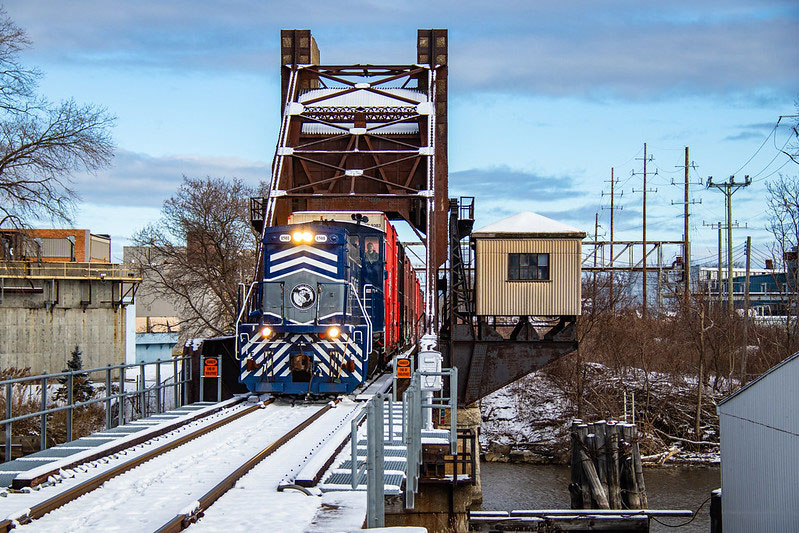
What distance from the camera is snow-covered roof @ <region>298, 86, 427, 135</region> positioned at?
2884 centimetres

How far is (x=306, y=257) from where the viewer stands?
15.8 meters

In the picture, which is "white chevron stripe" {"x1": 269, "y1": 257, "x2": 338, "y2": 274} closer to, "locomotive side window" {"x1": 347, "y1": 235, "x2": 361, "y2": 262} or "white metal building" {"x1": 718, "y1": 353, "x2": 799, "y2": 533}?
"locomotive side window" {"x1": 347, "y1": 235, "x2": 361, "y2": 262}

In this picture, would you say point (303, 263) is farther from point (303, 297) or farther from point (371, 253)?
point (371, 253)

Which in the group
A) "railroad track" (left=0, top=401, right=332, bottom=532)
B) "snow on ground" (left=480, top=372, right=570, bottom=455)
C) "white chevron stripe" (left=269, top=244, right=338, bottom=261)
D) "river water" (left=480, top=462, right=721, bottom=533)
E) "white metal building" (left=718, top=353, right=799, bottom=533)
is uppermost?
"white chevron stripe" (left=269, top=244, right=338, bottom=261)

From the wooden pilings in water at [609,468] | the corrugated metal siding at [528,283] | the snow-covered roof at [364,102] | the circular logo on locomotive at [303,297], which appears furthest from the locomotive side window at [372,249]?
the snow-covered roof at [364,102]

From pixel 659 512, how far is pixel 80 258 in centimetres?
5149

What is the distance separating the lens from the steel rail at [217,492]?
6816 mm

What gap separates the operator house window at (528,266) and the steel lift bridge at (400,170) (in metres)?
1.57

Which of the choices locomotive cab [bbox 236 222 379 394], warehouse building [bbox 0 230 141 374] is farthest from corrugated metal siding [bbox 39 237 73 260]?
locomotive cab [bbox 236 222 379 394]

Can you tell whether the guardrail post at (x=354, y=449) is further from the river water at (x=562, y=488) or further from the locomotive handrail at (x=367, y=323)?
the river water at (x=562, y=488)

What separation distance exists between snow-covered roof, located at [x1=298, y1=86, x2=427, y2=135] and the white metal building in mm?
15238

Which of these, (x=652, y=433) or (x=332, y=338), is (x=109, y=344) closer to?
(x=652, y=433)

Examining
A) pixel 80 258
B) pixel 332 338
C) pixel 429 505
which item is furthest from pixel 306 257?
pixel 80 258

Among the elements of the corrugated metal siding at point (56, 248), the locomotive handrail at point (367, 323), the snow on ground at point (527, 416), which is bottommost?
the snow on ground at point (527, 416)
